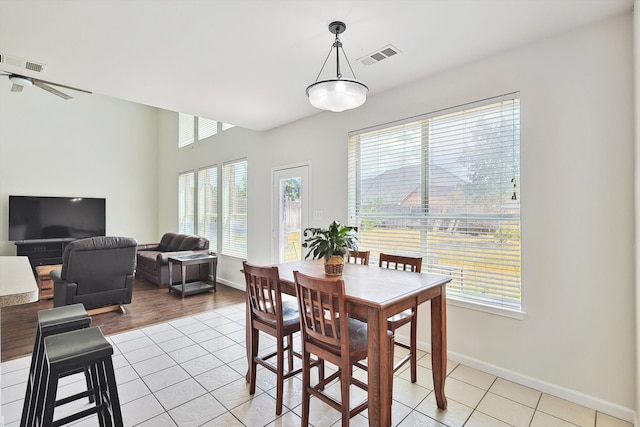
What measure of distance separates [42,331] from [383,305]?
1.88 metres

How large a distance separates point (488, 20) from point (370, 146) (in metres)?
1.62

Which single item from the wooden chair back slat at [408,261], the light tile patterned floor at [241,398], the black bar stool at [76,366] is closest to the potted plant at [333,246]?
the wooden chair back slat at [408,261]

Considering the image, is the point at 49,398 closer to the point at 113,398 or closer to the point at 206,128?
the point at 113,398

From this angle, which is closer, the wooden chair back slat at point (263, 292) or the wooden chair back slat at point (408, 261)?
the wooden chair back slat at point (263, 292)

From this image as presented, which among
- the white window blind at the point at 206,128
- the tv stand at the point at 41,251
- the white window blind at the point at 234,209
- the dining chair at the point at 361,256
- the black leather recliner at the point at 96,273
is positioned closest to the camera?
the dining chair at the point at 361,256

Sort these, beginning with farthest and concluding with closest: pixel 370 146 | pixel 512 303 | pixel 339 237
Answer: pixel 370 146, pixel 512 303, pixel 339 237

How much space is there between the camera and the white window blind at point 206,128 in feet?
20.4

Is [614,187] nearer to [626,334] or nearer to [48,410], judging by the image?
[626,334]

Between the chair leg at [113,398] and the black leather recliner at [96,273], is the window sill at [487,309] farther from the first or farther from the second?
the black leather recliner at [96,273]

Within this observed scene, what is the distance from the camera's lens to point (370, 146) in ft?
11.8

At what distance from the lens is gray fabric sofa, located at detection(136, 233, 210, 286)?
5.55 metres

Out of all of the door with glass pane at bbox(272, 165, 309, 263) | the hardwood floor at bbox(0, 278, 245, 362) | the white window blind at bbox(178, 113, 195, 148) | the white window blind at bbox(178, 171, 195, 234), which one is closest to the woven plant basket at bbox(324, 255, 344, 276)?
the door with glass pane at bbox(272, 165, 309, 263)

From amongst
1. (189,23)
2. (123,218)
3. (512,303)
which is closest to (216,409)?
(512,303)

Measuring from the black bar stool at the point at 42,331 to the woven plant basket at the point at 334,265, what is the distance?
1547 millimetres
